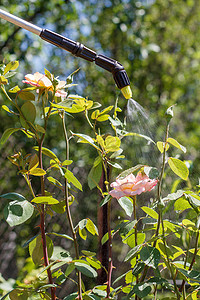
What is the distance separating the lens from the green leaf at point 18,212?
1.55 feet

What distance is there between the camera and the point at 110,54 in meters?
2.90

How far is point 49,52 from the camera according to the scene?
2486mm

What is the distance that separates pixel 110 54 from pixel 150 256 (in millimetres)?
2588

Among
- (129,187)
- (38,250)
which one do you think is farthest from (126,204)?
(38,250)

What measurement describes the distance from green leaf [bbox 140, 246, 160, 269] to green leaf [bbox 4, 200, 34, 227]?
16 cm

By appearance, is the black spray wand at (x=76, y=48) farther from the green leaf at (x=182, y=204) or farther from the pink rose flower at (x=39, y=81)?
the green leaf at (x=182, y=204)

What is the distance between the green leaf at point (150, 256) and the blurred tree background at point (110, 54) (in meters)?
0.99

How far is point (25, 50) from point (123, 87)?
200 cm

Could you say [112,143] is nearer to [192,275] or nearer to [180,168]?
[180,168]

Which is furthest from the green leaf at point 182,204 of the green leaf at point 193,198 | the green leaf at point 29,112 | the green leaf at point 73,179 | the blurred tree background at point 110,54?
the blurred tree background at point 110,54

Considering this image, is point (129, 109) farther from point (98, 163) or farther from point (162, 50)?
point (162, 50)

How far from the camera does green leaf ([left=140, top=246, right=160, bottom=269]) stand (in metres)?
0.47

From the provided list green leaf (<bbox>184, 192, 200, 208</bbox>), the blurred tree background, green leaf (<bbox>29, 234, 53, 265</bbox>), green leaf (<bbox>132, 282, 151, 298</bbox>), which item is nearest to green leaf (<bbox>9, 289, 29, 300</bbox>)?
green leaf (<bbox>29, 234, 53, 265</bbox>)

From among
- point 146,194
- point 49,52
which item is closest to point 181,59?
point 49,52
